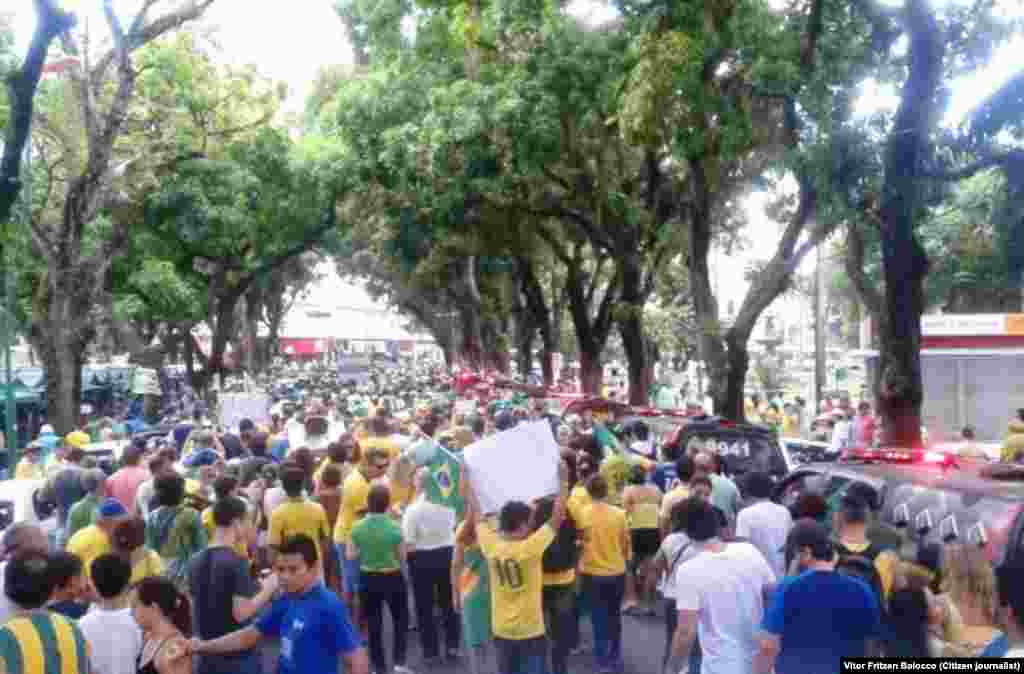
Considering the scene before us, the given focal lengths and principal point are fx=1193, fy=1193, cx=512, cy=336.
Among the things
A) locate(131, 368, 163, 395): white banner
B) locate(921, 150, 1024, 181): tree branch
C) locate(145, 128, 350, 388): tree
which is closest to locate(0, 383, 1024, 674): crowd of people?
locate(921, 150, 1024, 181): tree branch

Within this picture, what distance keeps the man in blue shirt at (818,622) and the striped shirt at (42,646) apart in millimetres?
2966

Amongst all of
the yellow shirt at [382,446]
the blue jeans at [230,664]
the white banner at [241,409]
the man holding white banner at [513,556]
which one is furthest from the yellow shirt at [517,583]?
the white banner at [241,409]

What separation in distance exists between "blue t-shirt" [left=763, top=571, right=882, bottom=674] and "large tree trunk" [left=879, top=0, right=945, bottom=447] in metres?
7.74

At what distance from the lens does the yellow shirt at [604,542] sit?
27.9ft

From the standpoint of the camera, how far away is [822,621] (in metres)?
5.35

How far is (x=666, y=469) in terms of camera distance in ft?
37.4

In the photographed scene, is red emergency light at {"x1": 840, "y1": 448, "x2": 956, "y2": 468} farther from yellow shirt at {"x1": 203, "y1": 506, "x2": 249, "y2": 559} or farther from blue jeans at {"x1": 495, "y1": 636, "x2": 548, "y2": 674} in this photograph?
yellow shirt at {"x1": 203, "y1": 506, "x2": 249, "y2": 559}

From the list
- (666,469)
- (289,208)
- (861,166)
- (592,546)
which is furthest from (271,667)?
(289,208)

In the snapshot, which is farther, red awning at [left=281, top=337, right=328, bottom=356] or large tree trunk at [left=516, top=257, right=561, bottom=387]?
red awning at [left=281, top=337, right=328, bottom=356]

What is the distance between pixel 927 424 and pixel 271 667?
19.9m

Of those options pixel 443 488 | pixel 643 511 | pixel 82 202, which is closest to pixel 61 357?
pixel 82 202

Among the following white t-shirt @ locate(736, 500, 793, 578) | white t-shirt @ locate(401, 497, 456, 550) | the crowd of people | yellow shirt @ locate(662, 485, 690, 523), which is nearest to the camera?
the crowd of people

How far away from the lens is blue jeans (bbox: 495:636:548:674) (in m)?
6.69

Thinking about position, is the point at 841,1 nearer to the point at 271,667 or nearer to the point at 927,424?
the point at 271,667
